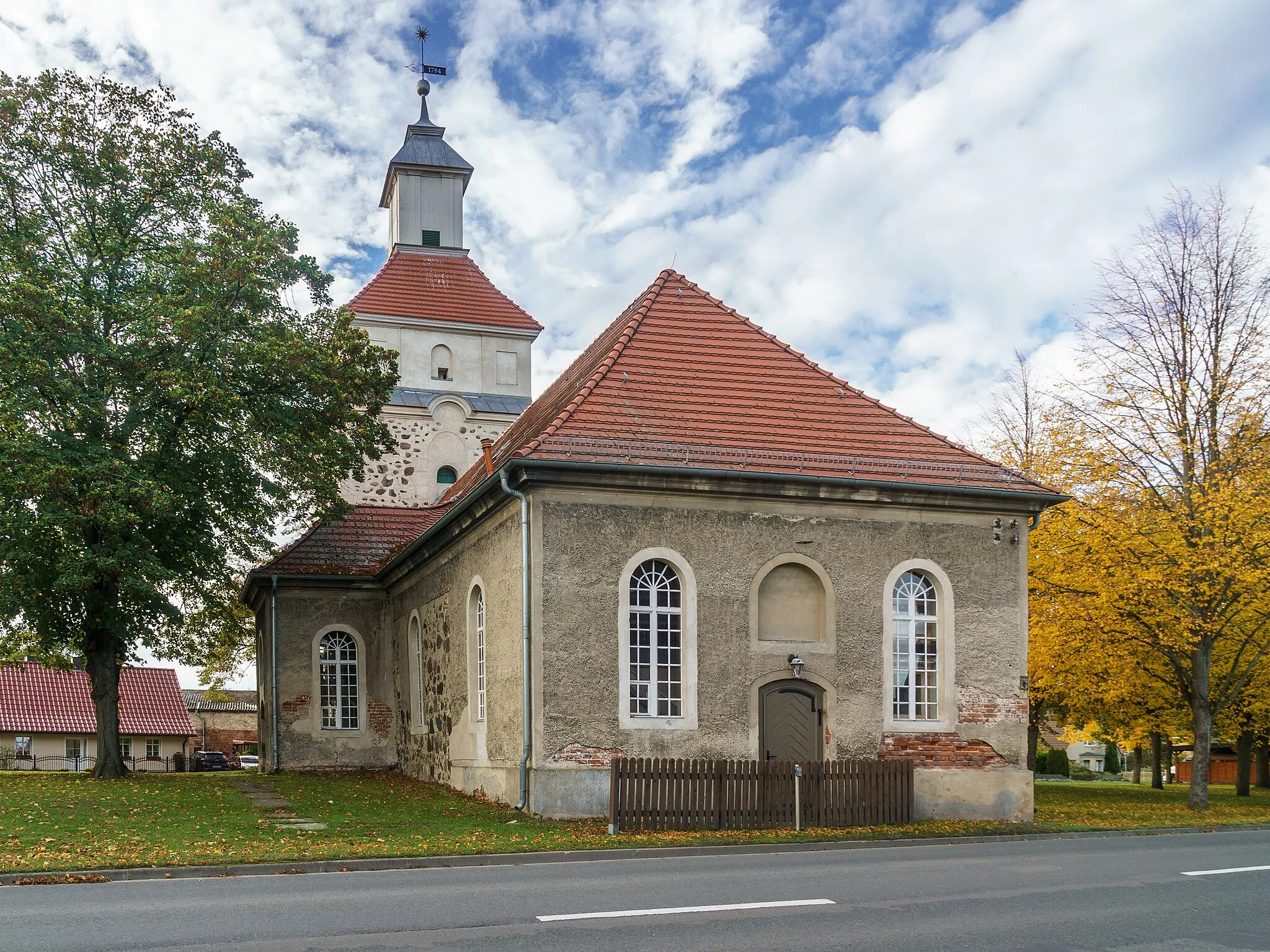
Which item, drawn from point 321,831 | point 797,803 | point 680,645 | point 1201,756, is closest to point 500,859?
point 321,831

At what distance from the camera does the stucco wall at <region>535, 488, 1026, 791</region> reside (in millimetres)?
16344

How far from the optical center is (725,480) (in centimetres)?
1705

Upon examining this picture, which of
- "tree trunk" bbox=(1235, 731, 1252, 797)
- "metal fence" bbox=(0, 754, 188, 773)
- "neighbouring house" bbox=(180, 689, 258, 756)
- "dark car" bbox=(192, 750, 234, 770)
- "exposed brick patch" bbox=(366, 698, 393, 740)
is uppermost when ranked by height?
"exposed brick patch" bbox=(366, 698, 393, 740)

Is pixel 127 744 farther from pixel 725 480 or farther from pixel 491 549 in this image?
pixel 725 480

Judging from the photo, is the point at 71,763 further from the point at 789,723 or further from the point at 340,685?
the point at 789,723

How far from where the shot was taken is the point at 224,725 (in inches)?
2972

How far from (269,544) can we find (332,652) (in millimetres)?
3436

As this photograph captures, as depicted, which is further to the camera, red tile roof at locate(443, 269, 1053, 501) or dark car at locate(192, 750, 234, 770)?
dark car at locate(192, 750, 234, 770)

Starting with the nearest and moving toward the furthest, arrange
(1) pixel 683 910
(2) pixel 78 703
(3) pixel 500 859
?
(1) pixel 683 910 < (3) pixel 500 859 < (2) pixel 78 703

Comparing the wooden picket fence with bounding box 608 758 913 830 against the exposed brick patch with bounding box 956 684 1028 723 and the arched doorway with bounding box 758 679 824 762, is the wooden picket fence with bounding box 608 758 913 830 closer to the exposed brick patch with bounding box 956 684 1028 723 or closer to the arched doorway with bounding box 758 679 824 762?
the arched doorway with bounding box 758 679 824 762

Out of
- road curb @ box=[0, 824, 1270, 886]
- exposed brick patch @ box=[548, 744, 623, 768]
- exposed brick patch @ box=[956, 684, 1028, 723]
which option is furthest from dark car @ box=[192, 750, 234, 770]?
road curb @ box=[0, 824, 1270, 886]

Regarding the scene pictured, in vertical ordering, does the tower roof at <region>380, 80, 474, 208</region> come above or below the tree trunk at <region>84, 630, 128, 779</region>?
above

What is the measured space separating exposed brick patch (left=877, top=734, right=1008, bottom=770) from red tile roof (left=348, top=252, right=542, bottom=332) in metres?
18.8

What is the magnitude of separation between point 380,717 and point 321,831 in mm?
13926
